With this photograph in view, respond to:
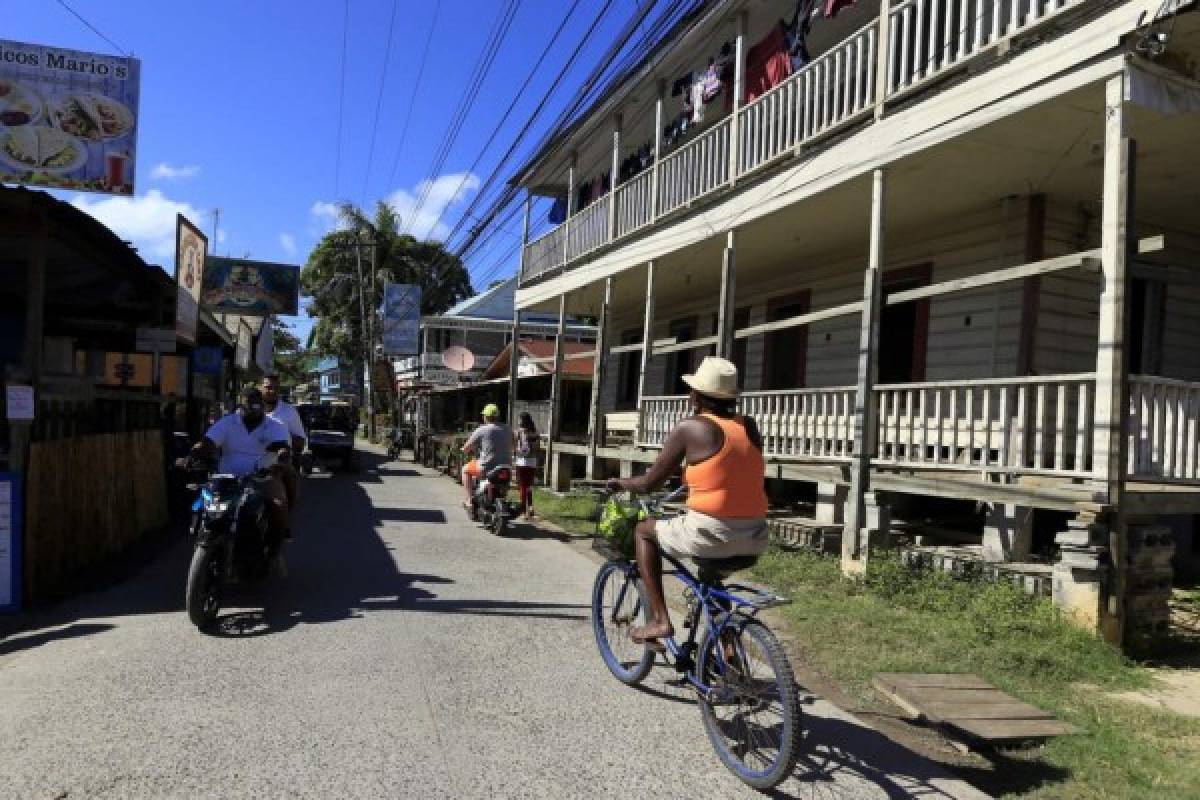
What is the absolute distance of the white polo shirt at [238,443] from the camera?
723cm

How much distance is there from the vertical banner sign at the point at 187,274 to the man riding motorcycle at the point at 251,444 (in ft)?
18.6

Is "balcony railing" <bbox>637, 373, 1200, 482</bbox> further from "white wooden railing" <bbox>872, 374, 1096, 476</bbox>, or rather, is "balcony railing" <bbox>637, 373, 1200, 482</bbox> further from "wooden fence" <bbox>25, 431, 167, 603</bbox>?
"wooden fence" <bbox>25, 431, 167, 603</bbox>

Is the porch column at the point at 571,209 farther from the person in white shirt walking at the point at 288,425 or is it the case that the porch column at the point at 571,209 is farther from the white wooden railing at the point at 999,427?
the person in white shirt walking at the point at 288,425

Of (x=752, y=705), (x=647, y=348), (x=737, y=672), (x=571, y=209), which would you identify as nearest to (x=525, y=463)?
(x=647, y=348)

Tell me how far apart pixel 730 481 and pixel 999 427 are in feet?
17.5

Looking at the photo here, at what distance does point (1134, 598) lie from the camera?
21.2ft

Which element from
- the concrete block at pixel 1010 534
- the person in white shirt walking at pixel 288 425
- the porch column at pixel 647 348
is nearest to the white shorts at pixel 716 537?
the concrete block at pixel 1010 534

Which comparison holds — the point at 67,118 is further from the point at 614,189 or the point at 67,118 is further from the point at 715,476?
the point at 715,476

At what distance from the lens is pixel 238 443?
23.8 ft

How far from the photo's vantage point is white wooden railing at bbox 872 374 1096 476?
24.0 feet

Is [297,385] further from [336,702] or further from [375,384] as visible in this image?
[336,702]

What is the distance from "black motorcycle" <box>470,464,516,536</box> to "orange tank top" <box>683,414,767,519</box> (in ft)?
25.5

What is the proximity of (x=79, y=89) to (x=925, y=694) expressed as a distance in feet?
51.8

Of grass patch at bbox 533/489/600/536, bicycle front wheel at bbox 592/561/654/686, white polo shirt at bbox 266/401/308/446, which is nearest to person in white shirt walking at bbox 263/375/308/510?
white polo shirt at bbox 266/401/308/446
